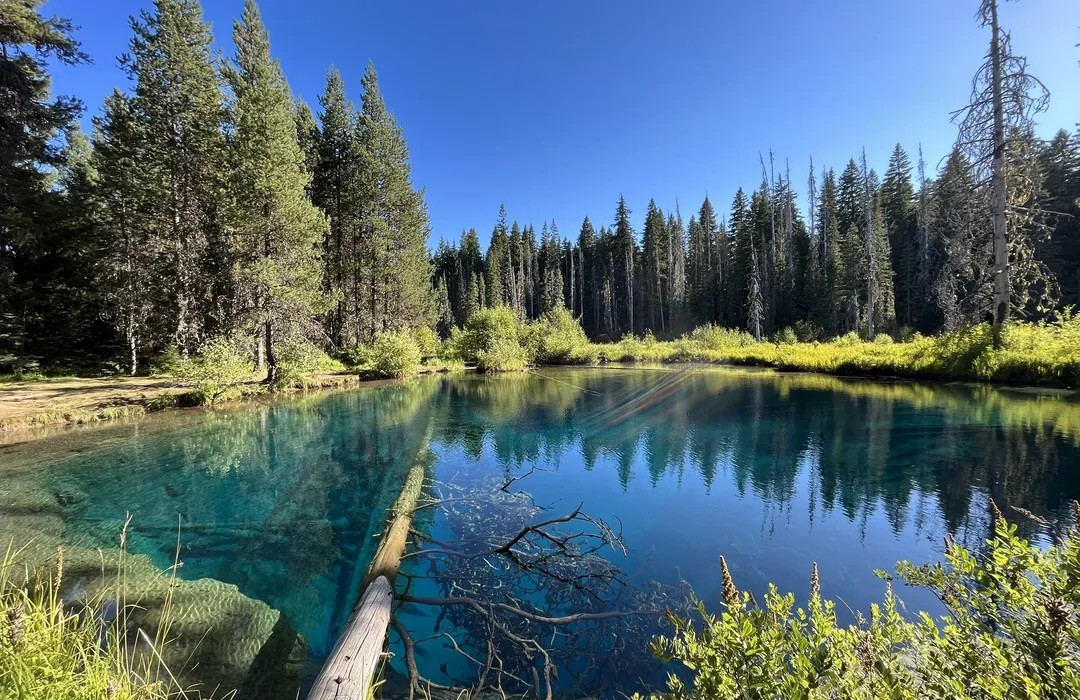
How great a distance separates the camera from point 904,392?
1399 centimetres

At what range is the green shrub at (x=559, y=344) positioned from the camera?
3130 cm

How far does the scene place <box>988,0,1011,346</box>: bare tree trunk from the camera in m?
12.5

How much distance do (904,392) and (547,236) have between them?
5814cm

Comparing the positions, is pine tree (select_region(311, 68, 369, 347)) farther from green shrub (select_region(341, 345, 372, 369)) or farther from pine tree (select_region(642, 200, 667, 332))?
pine tree (select_region(642, 200, 667, 332))

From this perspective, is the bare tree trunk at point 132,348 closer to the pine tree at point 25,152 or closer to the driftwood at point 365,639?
the pine tree at point 25,152

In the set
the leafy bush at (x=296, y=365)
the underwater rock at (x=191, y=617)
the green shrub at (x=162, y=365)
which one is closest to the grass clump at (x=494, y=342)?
the leafy bush at (x=296, y=365)

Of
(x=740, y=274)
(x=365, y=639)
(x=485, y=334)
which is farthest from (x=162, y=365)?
(x=740, y=274)

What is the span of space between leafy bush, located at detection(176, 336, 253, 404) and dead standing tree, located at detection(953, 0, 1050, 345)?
24597mm

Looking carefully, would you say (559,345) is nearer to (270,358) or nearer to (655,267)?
(270,358)

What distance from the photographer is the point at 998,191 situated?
1295 centimetres

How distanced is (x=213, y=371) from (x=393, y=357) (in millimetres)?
9605

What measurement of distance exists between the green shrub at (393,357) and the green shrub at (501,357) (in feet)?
16.7

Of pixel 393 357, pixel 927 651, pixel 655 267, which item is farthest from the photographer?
pixel 655 267

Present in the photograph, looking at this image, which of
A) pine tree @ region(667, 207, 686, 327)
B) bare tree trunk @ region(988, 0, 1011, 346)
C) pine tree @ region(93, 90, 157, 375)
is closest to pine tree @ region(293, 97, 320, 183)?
pine tree @ region(93, 90, 157, 375)
